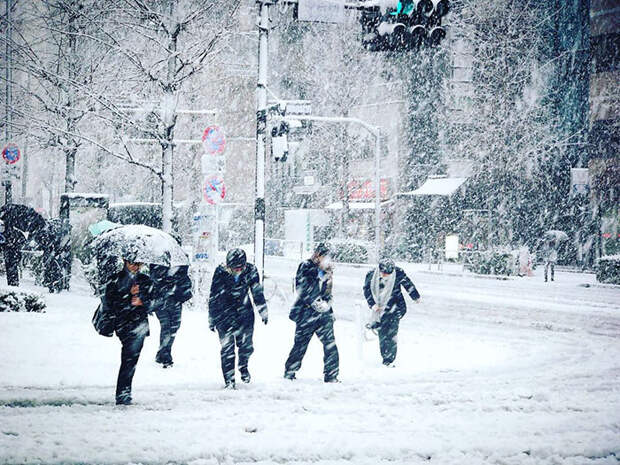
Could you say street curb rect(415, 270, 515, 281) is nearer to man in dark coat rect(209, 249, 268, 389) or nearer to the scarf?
the scarf

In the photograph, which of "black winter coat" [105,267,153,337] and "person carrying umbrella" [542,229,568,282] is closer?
"black winter coat" [105,267,153,337]

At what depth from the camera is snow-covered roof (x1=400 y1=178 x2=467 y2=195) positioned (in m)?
35.0

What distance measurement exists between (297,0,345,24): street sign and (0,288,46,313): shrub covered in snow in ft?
26.5

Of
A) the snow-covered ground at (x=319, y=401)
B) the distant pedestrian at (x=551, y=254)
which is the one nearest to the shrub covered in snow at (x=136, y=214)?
the snow-covered ground at (x=319, y=401)

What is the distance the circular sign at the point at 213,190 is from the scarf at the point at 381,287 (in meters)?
5.45

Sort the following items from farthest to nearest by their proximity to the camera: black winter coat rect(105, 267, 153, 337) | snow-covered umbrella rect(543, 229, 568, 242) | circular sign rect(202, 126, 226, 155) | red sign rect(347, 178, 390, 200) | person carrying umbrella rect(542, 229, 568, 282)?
1. red sign rect(347, 178, 390, 200)
2. snow-covered umbrella rect(543, 229, 568, 242)
3. person carrying umbrella rect(542, 229, 568, 282)
4. circular sign rect(202, 126, 226, 155)
5. black winter coat rect(105, 267, 153, 337)

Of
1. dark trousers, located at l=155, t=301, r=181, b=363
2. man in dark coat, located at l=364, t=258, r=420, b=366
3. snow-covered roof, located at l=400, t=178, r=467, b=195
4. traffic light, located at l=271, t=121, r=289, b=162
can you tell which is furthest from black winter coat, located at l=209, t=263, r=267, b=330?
snow-covered roof, located at l=400, t=178, r=467, b=195

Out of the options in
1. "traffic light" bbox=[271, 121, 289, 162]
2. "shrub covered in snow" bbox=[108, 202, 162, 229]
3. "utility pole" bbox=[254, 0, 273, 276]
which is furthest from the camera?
"shrub covered in snow" bbox=[108, 202, 162, 229]

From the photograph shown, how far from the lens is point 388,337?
9.61 metres

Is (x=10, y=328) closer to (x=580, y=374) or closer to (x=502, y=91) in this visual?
(x=580, y=374)

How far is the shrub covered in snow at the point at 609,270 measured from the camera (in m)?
24.1

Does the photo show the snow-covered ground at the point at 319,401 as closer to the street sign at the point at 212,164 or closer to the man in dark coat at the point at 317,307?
the man in dark coat at the point at 317,307

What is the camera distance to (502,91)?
102 feet

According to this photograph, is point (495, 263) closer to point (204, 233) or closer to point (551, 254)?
point (551, 254)
